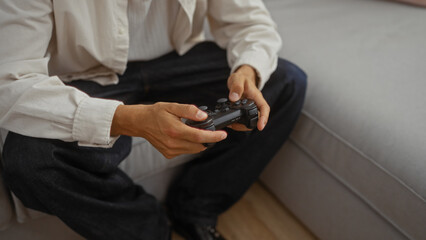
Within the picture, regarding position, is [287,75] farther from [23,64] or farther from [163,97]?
[23,64]

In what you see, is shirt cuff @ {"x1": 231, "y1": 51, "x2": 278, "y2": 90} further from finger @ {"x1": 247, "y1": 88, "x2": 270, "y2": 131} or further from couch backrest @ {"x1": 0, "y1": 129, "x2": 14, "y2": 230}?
couch backrest @ {"x1": 0, "y1": 129, "x2": 14, "y2": 230}

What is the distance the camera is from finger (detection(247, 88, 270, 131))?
0.63 meters

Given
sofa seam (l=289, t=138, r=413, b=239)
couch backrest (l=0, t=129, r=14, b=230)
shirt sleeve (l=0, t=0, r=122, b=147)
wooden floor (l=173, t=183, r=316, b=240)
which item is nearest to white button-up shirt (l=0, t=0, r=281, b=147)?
shirt sleeve (l=0, t=0, r=122, b=147)

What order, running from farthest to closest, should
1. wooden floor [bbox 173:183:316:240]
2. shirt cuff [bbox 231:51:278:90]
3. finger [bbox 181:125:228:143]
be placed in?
wooden floor [bbox 173:183:316:240], shirt cuff [bbox 231:51:278:90], finger [bbox 181:125:228:143]

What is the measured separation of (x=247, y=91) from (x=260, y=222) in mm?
441

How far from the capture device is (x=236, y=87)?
69 centimetres

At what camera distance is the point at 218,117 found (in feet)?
1.96

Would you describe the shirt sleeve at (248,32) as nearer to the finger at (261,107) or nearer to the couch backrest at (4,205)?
the finger at (261,107)

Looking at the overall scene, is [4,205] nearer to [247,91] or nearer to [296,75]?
[247,91]

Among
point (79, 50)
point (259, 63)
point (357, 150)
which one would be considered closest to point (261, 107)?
point (259, 63)

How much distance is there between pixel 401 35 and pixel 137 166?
76cm

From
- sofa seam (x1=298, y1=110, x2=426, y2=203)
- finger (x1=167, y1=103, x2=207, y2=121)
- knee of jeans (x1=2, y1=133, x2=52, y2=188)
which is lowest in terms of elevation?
sofa seam (x1=298, y1=110, x2=426, y2=203)

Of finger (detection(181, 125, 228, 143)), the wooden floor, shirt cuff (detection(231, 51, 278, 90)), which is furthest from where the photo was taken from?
the wooden floor

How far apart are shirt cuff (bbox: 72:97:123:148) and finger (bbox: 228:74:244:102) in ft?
0.70
